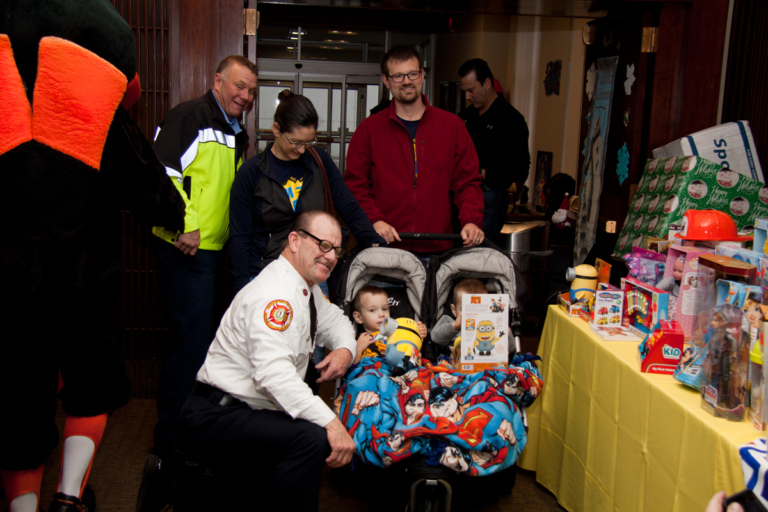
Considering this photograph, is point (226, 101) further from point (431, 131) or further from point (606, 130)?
point (606, 130)

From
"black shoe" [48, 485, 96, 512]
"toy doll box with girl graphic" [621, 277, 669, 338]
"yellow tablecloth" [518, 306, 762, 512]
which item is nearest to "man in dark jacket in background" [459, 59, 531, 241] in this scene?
"yellow tablecloth" [518, 306, 762, 512]

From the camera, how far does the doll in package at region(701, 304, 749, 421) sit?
5.26 ft

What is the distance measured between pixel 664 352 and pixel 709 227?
543mm

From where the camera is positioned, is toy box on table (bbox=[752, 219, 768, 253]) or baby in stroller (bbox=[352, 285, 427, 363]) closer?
toy box on table (bbox=[752, 219, 768, 253])

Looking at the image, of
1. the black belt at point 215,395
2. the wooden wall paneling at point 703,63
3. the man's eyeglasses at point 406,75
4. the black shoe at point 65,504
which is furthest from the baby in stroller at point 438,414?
the wooden wall paneling at point 703,63

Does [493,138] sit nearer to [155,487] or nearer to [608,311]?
[608,311]

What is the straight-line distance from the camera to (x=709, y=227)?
2.24m

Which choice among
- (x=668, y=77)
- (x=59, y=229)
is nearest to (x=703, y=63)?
(x=668, y=77)

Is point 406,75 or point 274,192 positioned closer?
point 274,192

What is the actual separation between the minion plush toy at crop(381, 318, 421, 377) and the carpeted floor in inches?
15.7

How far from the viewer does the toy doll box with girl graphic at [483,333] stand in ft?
8.05

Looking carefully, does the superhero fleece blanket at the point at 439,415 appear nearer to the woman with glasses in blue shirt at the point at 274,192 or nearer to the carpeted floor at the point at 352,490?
the carpeted floor at the point at 352,490

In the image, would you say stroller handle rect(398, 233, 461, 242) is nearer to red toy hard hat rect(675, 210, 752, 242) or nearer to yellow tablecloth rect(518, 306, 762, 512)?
yellow tablecloth rect(518, 306, 762, 512)

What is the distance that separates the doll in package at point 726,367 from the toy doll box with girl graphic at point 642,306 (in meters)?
0.54
